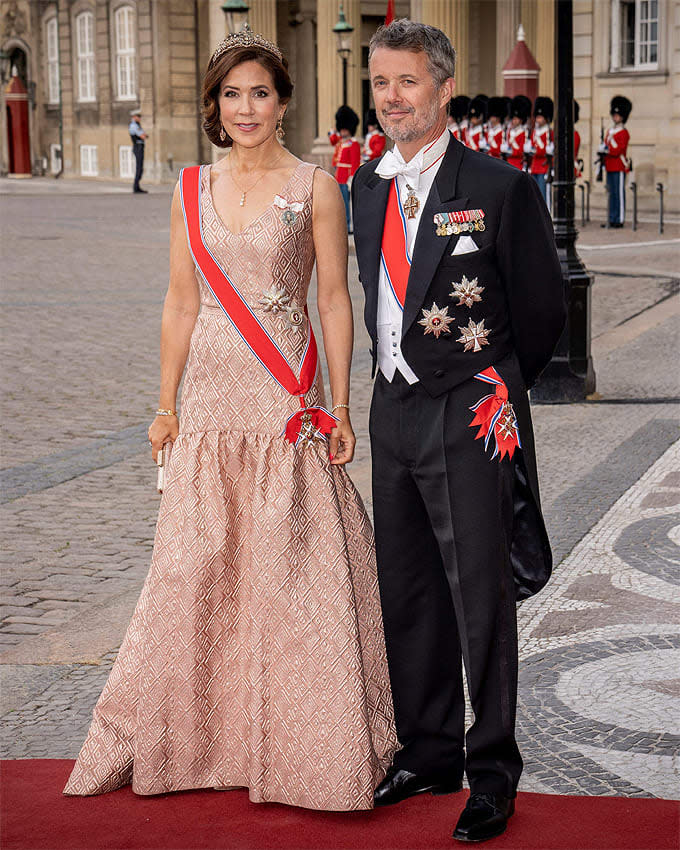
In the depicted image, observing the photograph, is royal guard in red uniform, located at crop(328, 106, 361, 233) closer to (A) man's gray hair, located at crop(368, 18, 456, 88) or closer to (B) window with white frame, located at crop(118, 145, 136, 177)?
(A) man's gray hair, located at crop(368, 18, 456, 88)

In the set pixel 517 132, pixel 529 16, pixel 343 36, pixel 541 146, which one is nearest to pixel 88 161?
pixel 343 36

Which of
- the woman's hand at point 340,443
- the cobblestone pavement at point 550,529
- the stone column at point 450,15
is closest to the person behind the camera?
the woman's hand at point 340,443

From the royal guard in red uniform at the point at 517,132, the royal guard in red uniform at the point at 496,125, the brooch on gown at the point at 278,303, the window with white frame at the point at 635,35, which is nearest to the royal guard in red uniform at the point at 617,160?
the royal guard in red uniform at the point at 517,132

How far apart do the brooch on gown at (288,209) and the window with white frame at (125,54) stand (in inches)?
1536

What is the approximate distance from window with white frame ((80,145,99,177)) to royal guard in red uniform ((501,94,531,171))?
2221 cm

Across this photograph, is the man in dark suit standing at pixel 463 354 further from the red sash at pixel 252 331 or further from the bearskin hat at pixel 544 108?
the bearskin hat at pixel 544 108

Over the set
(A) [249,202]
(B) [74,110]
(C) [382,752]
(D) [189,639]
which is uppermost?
(B) [74,110]

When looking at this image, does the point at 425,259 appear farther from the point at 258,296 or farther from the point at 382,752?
the point at 382,752

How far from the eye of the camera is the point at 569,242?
878cm

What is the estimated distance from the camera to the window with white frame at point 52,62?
45531mm

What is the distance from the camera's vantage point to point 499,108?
24.3 meters

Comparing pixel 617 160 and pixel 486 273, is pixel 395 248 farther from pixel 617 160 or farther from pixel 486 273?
pixel 617 160

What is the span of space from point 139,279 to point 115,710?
40.3 ft

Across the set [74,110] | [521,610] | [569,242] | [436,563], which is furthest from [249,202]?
[74,110]
